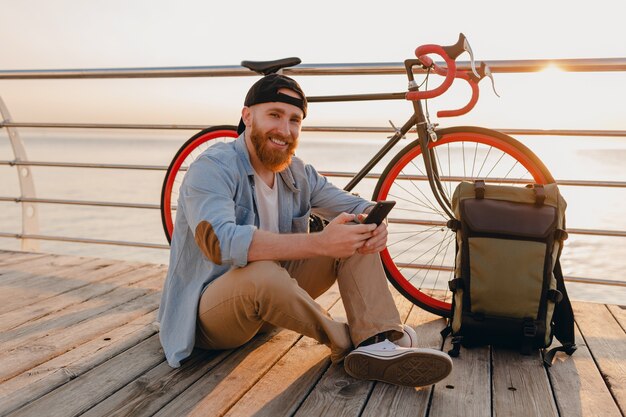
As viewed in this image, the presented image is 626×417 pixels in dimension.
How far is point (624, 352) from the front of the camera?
7.31 ft

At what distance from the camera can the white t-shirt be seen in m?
2.10

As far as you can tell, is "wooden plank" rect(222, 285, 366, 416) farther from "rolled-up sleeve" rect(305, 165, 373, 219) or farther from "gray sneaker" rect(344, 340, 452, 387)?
"rolled-up sleeve" rect(305, 165, 373, 219)

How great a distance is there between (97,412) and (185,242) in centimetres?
56

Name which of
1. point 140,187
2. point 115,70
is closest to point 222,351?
point 115,70

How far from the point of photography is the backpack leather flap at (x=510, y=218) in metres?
2.12

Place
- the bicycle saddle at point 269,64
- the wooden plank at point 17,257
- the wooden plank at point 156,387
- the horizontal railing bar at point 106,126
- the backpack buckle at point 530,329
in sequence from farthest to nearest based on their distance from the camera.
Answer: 1. the wooden plank at point 17,257
2. the horizontal railing bar at point 106,126
3. the bicycle saddle at point 269,64
4. the backpack buckle at point 530,329
5. the wooden plank at point 156,387

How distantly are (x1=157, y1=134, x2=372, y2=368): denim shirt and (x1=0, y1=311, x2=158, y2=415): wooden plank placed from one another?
0.23 m

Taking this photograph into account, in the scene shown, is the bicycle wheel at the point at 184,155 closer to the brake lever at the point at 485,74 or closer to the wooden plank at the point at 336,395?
the brake lever at the point at 485,74

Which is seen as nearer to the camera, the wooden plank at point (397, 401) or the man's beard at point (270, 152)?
the wooden plank at point (397, 401)

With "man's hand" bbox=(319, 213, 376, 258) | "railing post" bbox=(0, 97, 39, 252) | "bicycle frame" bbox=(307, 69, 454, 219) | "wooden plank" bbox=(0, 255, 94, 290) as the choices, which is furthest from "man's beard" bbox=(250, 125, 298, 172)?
"railing post" bbox=(0, 97, 39, 252)

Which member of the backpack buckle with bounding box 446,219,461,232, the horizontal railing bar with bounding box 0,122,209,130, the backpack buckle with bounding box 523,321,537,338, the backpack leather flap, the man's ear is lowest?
the backpack buckle with bounding box 523,321,537,338

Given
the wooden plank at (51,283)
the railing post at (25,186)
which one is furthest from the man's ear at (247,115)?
the railing post at (25,186)

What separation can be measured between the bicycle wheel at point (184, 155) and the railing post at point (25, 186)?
96 centimetres

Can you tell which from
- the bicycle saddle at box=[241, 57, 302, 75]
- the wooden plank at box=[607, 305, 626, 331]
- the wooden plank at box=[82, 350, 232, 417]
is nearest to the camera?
the wooden plank at box=[82, 350, 232, 417]
